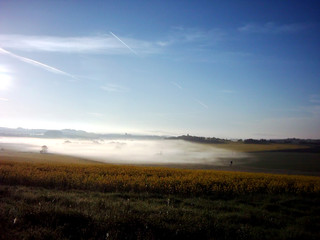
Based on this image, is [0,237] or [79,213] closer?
[0,237]

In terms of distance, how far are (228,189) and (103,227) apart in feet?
36.9

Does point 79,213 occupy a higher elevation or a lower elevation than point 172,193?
higher

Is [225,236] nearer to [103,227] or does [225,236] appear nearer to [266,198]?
[103,227]

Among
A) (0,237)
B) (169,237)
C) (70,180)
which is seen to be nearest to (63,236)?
(0,237)

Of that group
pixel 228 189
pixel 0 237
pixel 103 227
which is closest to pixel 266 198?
pixel 228 189

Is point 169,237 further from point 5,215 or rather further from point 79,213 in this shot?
point 5,215

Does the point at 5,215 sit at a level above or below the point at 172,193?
→ above

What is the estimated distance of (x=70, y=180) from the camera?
54.3 ft

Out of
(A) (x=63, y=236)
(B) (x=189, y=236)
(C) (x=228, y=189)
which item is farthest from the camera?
(C) (x=228, y=189)

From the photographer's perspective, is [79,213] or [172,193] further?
[172,193]

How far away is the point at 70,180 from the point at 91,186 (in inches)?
68.5

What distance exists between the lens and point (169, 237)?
6402mm

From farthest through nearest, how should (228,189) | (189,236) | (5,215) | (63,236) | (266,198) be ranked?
(228,189), (266,198), (5,215), (189,236), (63,236)

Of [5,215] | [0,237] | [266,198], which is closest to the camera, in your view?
[0,237]
